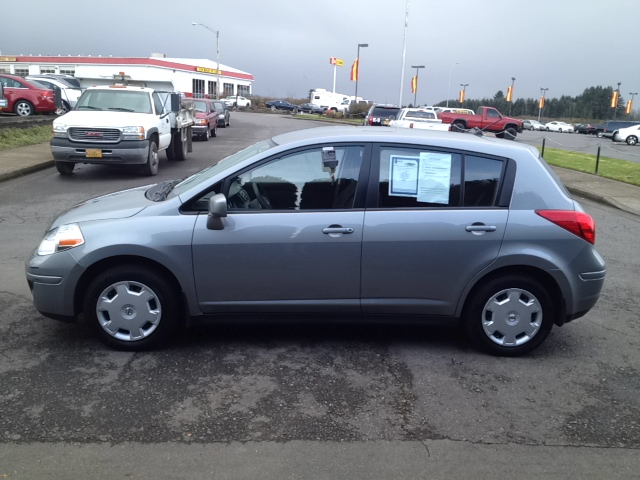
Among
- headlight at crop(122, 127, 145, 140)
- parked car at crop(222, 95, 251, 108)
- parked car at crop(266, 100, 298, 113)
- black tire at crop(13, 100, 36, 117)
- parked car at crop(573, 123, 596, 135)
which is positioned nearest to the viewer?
headlight at crop(122, 127, 145, 140)

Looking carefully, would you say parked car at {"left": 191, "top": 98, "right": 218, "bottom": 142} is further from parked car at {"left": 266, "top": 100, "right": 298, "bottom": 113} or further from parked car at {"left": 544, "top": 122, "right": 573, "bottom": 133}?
parked car at {"left": 544, "top": 122, "right": 573, "bottom": 133}

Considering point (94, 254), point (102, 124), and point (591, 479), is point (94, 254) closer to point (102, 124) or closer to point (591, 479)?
point (591, 479)

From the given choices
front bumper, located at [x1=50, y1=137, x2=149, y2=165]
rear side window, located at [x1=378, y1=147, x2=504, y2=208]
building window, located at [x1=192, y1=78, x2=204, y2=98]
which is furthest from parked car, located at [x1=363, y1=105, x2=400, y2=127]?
building window, located at [x1=192, y1=78, x2=204, y2=98]

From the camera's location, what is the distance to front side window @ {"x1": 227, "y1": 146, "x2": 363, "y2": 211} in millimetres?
4664

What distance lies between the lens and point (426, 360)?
4719 millimetres

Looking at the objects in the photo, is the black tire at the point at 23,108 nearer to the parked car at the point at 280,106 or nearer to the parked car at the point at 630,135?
the parked car at the point at 630,135

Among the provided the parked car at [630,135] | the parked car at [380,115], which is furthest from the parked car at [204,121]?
the parked car at [630,135]

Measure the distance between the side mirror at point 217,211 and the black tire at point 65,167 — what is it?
422 inches

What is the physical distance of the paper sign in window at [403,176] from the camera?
468cm

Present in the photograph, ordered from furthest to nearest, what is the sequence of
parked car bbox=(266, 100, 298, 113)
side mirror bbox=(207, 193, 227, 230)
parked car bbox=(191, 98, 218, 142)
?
parked car bbox=(266, 100, 298, 113) < parked car bbox=(191, 98, 218, 142) < side mirror bbox=(207, 193, 227, 230)

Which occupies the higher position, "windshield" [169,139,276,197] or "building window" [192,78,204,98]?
"building window" [192,78,204,98]

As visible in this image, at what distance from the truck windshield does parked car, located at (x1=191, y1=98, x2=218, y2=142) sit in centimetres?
958

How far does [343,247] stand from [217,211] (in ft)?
3.12

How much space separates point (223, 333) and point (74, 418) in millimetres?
1610
